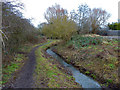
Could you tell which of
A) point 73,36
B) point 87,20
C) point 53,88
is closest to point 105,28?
→ point 87,20

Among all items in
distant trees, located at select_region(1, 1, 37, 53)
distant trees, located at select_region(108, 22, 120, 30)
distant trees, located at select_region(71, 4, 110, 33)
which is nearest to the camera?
distant trees, located at select_region(1, 1, 37, 53)

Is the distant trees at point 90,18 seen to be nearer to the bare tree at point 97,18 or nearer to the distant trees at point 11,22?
the bare tree at point 97,18

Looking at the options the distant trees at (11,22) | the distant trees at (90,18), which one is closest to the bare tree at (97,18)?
the distant trees at (90,18)

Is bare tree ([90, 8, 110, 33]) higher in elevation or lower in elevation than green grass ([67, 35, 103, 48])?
higher

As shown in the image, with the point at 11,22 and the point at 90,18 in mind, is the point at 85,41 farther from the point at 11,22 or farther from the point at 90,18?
the point at 11,22

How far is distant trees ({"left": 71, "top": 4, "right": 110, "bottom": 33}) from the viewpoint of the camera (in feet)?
73.3

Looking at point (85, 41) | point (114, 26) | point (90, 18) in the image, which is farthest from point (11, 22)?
point (114, 26)

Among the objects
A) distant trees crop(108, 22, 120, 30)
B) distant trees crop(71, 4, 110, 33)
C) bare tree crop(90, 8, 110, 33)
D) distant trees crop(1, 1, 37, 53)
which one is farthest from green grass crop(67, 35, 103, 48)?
distant trees crop(108, 22, 120, 30)

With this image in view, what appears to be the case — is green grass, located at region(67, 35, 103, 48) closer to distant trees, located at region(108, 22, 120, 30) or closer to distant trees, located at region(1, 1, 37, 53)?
distant trees, located at region(1, 1, 37, 53)

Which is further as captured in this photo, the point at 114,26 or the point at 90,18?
Answer: the point at 114,26

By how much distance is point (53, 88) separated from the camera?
18.7 ft

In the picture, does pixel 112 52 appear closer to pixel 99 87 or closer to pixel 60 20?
pixel 99 87

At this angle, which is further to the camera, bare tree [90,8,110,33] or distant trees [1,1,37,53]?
bare tree [90,8,110,33]

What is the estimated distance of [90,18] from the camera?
24.2 metres
